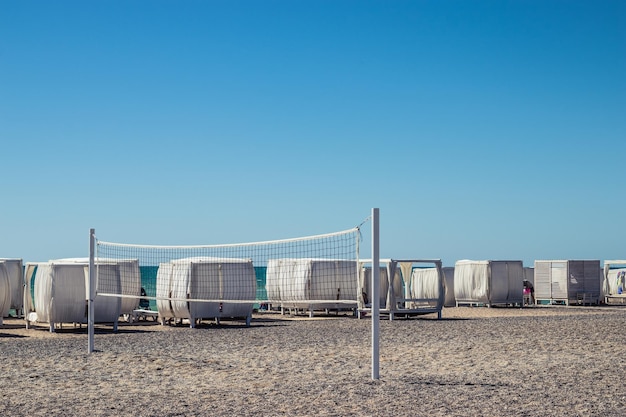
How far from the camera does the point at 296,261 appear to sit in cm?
3266

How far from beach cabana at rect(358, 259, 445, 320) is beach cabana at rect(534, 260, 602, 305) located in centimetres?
779

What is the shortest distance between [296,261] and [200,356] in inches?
656

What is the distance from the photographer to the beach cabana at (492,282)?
3753 cm

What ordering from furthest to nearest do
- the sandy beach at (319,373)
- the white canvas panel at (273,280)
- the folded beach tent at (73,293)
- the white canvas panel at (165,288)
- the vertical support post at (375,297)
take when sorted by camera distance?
the white canvas panel at (273,280)
the white canvas panel at (165,288)
the folded beach tent at (73,293)
the vertical support post at (375,297)
the sandy beach at (319,373)

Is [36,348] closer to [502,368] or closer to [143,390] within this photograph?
[143,390]

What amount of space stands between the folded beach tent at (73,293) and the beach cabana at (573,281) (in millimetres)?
24181

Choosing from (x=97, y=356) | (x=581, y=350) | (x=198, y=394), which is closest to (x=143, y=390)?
(x=198, y=394)

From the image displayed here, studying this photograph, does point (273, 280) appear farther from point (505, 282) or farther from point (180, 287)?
point (505, 282)

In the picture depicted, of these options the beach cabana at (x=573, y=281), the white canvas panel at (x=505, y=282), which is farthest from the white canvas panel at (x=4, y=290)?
the beach cabana at (x=573, y=281)

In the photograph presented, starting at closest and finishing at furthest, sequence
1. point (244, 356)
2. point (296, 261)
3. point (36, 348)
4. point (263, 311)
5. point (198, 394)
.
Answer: point (198, 394), point (244, 356), point (36, 348), point (296, 261), point (263, 311)

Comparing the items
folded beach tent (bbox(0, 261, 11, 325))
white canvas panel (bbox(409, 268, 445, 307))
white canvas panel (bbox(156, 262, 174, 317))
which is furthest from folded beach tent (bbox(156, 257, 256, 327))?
white canvas panel (bbox(409, 268, 445, 307))

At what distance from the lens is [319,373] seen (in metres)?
13.2

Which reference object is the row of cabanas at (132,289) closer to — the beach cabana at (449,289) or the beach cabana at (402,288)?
the beach cabana at (402,288)

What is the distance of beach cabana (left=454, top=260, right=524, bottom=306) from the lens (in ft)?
123
